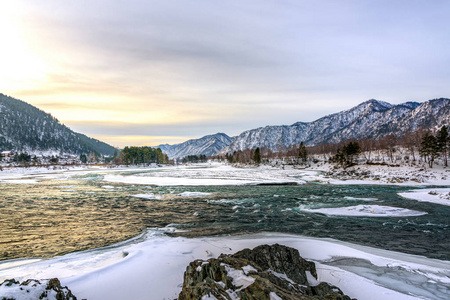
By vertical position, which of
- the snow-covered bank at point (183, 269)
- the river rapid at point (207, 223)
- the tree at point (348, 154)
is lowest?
the river rapid at point (207, 223)

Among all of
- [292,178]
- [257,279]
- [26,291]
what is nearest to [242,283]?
[257,279]

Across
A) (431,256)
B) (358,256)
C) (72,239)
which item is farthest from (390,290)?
(72,239)

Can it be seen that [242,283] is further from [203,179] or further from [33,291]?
[203,179]

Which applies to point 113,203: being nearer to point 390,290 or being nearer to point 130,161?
point 390,290

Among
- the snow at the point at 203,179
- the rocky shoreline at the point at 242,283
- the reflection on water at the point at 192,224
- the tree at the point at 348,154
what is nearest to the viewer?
the rocky shoreline at the point at 242,283

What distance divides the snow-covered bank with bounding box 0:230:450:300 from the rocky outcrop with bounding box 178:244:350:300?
1172 mm

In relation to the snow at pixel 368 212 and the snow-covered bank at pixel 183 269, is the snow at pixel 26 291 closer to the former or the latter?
the snow-covered bank at pixel 183 269

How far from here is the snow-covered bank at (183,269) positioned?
701 centimetres

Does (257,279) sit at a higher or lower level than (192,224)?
higher

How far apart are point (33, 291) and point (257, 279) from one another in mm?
4946

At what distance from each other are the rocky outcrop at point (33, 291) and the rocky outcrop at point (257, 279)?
2.80 m

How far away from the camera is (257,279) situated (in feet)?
17.3

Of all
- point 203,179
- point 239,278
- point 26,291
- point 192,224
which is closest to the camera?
point 26,291

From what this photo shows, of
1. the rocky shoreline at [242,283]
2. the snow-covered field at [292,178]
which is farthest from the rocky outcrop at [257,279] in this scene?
the snow-covered field at [292,178]
